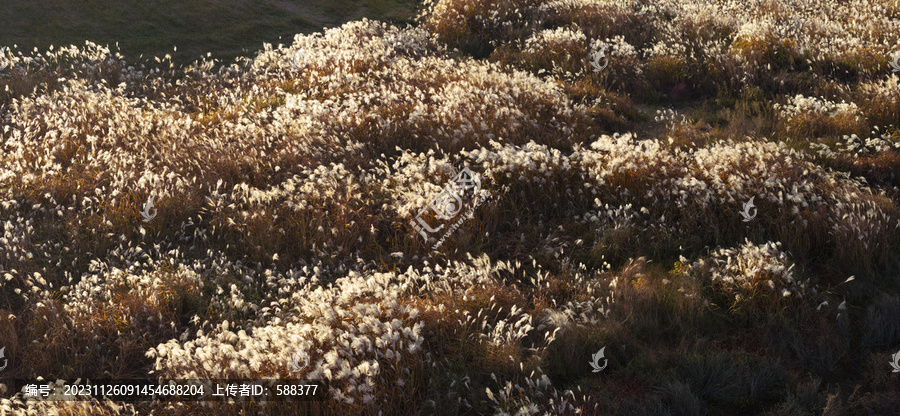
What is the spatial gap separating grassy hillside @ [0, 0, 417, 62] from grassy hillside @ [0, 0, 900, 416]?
119cm

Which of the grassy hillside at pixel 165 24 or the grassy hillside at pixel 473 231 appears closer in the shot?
the grassy hillside at pixel 473 231

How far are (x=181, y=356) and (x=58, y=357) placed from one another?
3.41 ft

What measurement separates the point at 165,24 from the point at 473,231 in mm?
8775

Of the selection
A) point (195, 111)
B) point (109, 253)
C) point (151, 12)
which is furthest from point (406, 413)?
point (151, 12)

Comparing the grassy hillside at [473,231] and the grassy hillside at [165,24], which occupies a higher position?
the grassy hillside at [165,24]

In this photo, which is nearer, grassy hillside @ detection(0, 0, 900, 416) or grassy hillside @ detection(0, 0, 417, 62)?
grassy hillside @ detection(0, 0, 900, 416)

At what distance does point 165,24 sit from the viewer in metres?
10.6

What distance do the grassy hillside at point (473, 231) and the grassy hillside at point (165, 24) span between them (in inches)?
46.9

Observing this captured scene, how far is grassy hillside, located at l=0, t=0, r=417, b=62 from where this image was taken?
9.66m

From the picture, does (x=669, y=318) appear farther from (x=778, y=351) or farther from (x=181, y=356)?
(x=181, y=356)

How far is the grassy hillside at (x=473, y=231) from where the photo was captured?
10.2ft

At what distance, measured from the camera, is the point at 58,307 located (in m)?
3.87

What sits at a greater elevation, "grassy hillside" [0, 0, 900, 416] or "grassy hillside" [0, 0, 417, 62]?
"grassy hillside" [0, 0, 417, 62]

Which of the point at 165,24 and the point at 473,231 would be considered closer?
the point at 473,231
